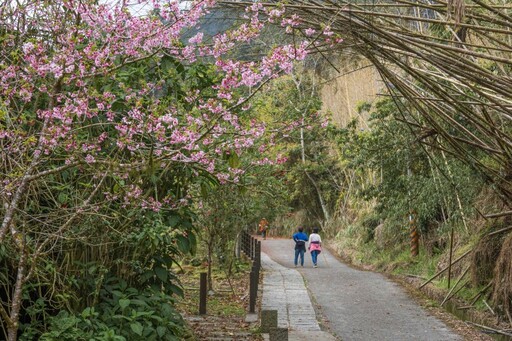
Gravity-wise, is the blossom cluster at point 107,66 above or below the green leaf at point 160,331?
above

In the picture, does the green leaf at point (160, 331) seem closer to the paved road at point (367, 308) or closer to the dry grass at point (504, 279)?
the paved road at point (367, 308)

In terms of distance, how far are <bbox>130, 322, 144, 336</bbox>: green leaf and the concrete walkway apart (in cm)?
254

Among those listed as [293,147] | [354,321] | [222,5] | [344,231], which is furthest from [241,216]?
[293,147]

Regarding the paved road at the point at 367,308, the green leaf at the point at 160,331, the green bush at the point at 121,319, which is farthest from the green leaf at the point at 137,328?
the paved road at the point at 367,308

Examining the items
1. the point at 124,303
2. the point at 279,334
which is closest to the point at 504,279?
the point at 279,334

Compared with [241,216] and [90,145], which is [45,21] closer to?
[90,145]

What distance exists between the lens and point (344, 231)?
25.5 meters

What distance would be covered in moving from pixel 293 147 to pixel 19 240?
2575cm

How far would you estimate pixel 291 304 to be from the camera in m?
11.8

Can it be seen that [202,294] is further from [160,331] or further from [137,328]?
[137,328]

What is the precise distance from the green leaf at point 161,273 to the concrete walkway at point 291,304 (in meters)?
1.92

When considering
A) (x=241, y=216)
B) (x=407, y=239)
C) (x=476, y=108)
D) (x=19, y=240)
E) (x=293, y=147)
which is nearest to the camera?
(x=19, y=240)

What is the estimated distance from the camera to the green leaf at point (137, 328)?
5.88 m

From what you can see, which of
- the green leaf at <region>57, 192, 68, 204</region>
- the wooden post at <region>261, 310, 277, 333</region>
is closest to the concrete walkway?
the wooden post at <region>261, 310, 277, 333</region>
